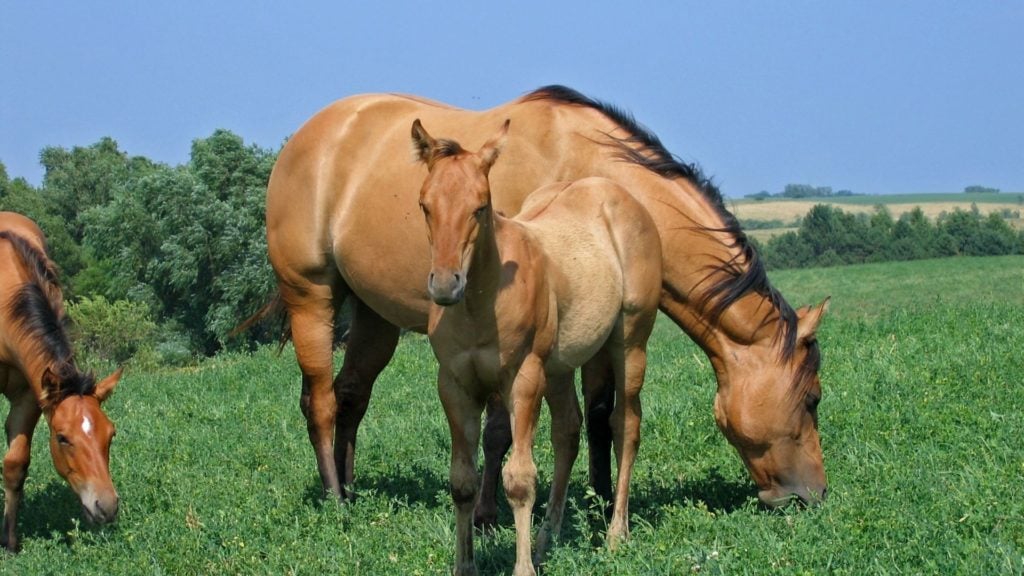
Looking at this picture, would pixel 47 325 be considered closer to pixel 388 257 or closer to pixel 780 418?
pixel 388 257

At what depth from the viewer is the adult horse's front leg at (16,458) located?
24.2ft

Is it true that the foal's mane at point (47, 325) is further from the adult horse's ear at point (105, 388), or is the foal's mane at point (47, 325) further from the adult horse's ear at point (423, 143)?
the adult horse's ear at point (423, 143)

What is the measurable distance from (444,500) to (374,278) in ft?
4.43

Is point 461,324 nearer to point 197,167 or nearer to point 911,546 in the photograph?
point 911,546

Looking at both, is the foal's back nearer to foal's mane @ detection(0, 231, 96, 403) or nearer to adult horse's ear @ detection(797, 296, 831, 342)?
adult horse's ear @ detection(797, 296, 831, 342)

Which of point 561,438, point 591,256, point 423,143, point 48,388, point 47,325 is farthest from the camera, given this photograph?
point 47,325

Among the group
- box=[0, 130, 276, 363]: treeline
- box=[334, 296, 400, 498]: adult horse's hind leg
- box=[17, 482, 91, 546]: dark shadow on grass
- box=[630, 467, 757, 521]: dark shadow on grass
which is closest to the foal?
box=[630, 467, 757, 521]: dark shadow on grass

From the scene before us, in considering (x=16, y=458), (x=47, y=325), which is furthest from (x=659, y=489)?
(x=16, y=458)

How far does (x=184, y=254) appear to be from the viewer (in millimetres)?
36562

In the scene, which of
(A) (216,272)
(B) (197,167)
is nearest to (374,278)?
(A) (216,272)

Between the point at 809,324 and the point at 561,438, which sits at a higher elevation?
the point at 809,324

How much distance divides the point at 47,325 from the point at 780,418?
4469mm

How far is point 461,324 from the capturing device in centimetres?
472

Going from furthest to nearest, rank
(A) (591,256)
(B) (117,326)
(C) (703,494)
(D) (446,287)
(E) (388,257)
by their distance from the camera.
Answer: (B) (117,326)
(E) (388,257)
(C) (703,494)
(A) (591,256)
(D) (446,287)
